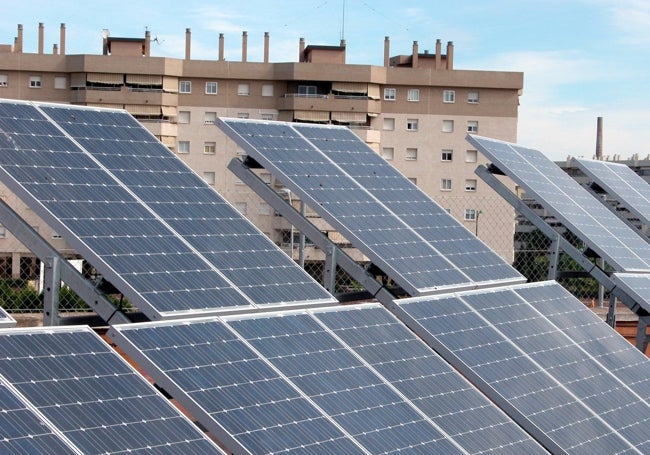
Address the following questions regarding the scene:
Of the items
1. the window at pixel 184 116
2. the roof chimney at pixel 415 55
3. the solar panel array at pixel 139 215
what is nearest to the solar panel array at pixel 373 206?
the solar panel array at pixel 139 215

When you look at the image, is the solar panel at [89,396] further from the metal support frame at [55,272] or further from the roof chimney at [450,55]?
the roof chimney at [450,55]

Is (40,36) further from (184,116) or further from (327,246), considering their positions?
(327,246)

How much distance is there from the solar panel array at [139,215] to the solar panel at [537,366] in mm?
1516

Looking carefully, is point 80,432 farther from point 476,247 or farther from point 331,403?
point 476,247

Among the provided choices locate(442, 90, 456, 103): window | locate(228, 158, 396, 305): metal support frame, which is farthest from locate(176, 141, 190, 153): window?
locate(228, 158, 396, 305): metal support frame

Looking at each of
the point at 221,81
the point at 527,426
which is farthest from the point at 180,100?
the point at 527,426

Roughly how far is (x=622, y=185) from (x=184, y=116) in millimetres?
48303

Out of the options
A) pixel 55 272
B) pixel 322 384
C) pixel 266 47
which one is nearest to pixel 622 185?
pixel 322 384

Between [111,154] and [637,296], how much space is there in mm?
8284

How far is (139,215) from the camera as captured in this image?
11422 mm

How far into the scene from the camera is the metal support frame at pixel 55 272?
1052 cm

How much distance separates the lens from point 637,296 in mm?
17281

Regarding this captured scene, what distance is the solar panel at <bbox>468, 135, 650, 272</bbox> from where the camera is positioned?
60.4 ft

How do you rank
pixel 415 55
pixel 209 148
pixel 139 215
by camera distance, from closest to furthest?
pixel 139 215 → pixel 209 148 → pixel 415 55
